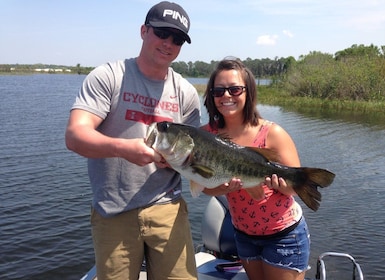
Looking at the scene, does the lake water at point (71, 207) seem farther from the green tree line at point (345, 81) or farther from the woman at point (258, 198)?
the green tree line at point (345, 81)

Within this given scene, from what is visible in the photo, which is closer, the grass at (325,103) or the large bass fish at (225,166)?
the large bass fish at (225,166)

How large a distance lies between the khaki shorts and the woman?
0.65m

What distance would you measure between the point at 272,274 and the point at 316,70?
53599 mm

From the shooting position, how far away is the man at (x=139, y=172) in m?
3.42

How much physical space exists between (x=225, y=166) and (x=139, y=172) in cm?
80

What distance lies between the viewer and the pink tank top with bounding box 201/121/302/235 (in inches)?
150

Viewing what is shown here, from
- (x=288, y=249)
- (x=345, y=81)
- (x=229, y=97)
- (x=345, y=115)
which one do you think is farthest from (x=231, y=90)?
(x=345, y=81)

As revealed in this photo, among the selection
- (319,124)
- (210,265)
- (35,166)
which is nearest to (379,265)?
(210,265)

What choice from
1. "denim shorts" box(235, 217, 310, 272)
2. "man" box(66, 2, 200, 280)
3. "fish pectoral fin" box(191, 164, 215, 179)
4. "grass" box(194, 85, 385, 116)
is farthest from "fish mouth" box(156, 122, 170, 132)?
"grass" box(194, 85, 385, 116)

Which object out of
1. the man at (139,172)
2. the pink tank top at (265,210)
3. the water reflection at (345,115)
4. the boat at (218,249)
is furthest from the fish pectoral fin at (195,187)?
the water reflection at (345,115)

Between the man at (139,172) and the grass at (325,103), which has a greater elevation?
the man at (139,172)

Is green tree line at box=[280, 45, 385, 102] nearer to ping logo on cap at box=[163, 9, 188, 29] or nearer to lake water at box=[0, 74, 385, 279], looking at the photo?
lake water at box=[0, 74, 385, 279]

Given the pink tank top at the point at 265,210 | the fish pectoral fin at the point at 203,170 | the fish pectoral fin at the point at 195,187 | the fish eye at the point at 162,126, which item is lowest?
the pink tank top at the point at 265,210

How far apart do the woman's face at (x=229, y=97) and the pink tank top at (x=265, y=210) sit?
331mm
